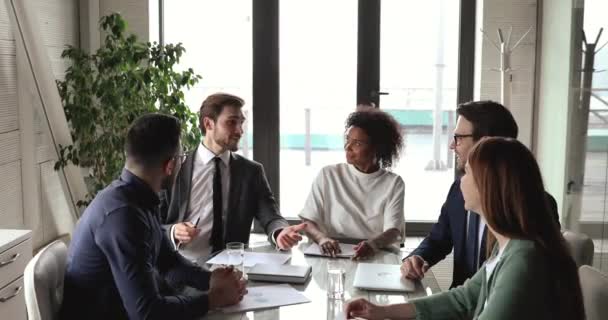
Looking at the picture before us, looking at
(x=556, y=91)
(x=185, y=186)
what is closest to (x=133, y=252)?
(x=185, y=186)

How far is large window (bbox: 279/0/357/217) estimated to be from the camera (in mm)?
4277

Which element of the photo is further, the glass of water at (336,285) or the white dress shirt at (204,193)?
the white dress shirt at (204,193)

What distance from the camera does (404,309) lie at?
1805mm

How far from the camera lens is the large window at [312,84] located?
4.28 meters

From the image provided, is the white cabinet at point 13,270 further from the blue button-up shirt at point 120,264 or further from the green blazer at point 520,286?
the green blazer at point 520,286

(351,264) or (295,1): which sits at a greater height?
(295,1)

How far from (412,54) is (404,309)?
109 inches

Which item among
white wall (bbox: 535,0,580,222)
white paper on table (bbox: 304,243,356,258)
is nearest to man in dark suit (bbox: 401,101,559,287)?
white paper on table (bbox: 304,243,356,258)

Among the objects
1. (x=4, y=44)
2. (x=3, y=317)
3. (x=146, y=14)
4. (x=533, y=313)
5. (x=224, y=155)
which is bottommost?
(x=3, y=317)

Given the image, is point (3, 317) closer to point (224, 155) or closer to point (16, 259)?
point (16, 259)

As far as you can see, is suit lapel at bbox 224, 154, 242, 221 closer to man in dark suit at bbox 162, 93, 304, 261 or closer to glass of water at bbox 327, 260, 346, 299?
man in dark suit at bbox 162, 93, 304, 261

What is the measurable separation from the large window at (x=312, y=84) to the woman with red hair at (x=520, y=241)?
9.18 feet

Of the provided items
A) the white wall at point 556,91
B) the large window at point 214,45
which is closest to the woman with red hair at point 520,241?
the white wall at point 556,91

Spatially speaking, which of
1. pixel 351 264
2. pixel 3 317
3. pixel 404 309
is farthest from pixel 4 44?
pixel 404 309
